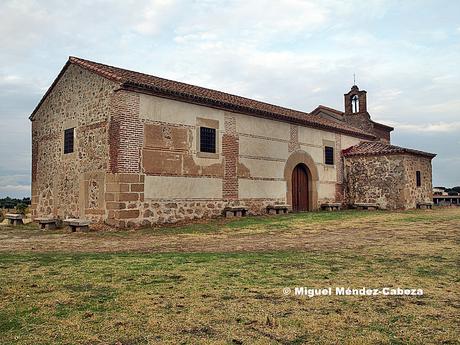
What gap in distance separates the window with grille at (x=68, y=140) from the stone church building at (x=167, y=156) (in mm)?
75

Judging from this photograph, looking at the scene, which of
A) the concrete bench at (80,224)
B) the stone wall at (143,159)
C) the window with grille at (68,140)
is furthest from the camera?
the window with grille at (68,140)

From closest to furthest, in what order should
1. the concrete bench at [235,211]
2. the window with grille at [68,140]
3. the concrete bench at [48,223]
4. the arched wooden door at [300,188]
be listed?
1. the concrete bench at [48,223]
2. the window with grille at [68,140]
3. the concrete bench at [235,211]
4. the arched wooden door at [300,188]

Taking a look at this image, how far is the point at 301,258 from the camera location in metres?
6.43

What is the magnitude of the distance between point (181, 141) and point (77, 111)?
13.4ft

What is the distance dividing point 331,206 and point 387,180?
3226mm

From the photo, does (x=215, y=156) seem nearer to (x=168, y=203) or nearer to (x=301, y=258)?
(x=168, y=203)

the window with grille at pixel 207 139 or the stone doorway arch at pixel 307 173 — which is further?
the stone doorway arch at pixel 307 173

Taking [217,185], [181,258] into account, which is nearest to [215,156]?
[217,185]

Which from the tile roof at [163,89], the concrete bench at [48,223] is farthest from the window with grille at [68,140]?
the concrete bench at [48,223]

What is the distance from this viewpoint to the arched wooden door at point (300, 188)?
1884 cm

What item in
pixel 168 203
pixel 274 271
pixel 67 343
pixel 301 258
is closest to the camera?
pixel 67 343

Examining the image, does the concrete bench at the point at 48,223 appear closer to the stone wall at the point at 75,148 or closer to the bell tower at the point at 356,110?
the stone wall at the point at 75,148

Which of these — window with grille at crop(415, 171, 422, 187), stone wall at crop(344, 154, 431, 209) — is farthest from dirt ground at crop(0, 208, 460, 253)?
window with grille at crop(415, 171, 422, 187)

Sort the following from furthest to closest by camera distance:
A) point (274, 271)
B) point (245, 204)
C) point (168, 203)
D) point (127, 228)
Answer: point (245, 204) < point (168, 203) < point (127, 228) < point (274, 271)
